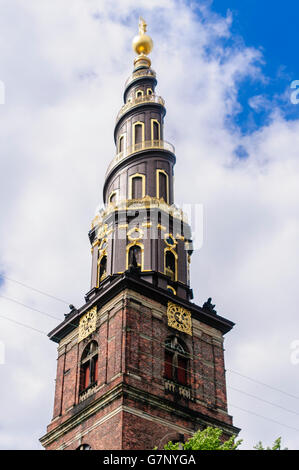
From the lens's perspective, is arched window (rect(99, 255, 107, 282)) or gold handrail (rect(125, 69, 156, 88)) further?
gold handrail (rect(125, 69, 156, 88))

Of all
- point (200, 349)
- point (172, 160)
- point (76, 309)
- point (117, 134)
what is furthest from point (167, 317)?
point (117, 134)

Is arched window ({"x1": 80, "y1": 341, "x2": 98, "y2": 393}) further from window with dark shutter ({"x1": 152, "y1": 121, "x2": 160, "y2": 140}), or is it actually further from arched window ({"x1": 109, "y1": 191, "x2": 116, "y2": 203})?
window with dark shutter ({"x1": 152, "y1": 121, "x2": 160, "y2": 140})

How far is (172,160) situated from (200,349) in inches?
552

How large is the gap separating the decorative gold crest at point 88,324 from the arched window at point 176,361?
164 inches

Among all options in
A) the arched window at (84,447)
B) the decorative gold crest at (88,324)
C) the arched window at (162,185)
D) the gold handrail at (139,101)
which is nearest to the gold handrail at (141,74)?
the gold handrail at (139,101)

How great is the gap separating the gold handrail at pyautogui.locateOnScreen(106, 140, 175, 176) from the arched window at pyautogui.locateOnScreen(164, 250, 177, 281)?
8280 millimetres

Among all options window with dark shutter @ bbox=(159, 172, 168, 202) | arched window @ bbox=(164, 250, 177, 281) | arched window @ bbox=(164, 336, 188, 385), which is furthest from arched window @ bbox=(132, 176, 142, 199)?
arched window @ bbox=(164, 336, 188, 385)

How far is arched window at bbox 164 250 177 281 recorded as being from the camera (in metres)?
47.7

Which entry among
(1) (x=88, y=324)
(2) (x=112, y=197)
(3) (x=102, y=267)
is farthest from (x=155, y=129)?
(1) (x=88, y=324)

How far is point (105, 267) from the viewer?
48.5 meters

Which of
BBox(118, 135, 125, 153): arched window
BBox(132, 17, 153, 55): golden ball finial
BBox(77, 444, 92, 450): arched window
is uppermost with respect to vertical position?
BBox(132, 17, 153, 55): golden ball finial

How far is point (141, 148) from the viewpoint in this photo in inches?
2095

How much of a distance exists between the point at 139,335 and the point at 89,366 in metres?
3.56

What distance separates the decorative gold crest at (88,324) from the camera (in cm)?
4456
